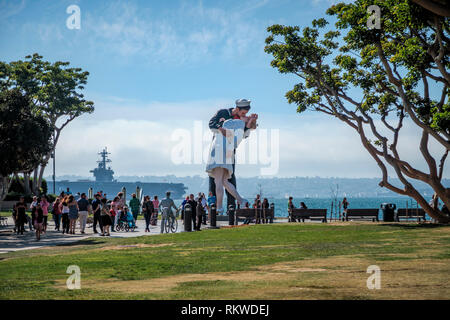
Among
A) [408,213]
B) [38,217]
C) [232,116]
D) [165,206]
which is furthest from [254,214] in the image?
[38,217]

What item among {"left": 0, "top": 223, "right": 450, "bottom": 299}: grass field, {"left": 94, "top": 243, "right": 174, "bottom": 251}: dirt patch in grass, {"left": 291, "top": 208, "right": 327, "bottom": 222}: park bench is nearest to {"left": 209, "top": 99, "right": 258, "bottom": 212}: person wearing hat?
{"left": 291, "top": 208, "right": 327, "bottom": 222}: park bench

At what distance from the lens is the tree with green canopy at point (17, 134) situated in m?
24.9

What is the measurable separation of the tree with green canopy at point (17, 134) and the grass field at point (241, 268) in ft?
26.7

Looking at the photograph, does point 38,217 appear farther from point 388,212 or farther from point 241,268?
point 388,212

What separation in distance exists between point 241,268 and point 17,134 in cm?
1708

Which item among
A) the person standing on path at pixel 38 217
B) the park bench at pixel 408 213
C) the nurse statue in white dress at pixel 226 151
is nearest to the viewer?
the person standing on path at pixel 38 217

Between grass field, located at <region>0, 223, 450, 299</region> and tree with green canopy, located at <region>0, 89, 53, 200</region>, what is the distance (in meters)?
8.15

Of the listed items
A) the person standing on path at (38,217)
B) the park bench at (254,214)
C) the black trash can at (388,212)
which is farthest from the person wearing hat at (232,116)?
the person standing on path at (38,217)

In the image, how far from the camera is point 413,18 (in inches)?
563

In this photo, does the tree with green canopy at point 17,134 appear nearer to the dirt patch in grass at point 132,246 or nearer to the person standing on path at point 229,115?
the dirt patch in grass at point 132,246

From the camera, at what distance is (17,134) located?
2498 cm

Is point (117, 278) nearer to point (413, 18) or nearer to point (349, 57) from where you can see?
point (413, 18)
